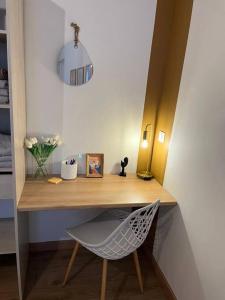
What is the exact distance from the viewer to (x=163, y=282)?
1.96 m

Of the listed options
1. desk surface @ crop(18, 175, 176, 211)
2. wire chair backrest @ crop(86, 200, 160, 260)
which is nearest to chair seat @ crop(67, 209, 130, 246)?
wire chair backrest @ crop(86, 200, 160, 260)

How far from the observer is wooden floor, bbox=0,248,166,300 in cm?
184

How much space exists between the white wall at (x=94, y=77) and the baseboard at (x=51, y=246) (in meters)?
0.20

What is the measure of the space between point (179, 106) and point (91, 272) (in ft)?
4.91

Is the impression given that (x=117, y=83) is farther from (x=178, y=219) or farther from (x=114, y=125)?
(x=178, y=219)

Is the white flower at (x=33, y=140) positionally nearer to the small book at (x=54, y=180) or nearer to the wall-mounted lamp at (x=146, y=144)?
the small book at (x=54, y=180)

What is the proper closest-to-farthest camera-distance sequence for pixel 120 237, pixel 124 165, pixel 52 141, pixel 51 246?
pixel 120 237 < pixel 52 141 < pixel 124 165 < pixel 51 246

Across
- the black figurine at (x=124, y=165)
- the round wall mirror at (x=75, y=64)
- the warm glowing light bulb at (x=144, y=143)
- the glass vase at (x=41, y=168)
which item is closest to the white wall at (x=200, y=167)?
the warm glowing light bulb at (x=144, y=143)

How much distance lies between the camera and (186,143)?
1680 millimetres

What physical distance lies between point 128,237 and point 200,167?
2.08 ft

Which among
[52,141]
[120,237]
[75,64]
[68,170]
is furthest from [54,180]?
[75,64]

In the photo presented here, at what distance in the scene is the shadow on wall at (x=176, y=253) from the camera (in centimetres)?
160

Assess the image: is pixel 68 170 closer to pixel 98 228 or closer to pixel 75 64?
pixel 98 228

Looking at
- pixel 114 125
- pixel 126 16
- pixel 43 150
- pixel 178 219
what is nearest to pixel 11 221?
pixel 43 150
